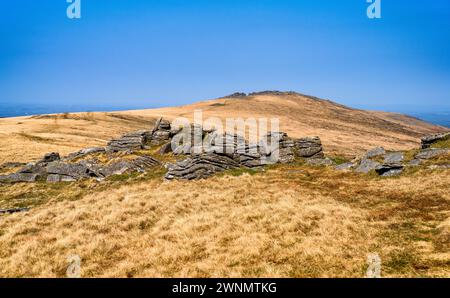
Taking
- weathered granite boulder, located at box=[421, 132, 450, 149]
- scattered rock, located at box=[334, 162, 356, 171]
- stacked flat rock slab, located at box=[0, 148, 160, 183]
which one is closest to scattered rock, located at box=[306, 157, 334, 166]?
scattered rock, located at box=[334, 162, 356, 171]

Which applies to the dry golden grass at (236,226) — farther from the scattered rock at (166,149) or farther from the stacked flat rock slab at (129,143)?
the stacked flat rock slab at (129,143)

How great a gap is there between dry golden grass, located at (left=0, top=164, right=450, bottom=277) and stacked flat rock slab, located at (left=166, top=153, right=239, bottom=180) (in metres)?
3.45

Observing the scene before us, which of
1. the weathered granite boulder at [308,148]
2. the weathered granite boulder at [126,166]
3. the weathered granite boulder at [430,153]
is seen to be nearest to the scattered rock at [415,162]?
the weathered granite boulder at [430,153]

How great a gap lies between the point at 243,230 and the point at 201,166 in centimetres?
1623

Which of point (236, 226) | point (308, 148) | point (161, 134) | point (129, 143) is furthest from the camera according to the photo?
point (161, 134)

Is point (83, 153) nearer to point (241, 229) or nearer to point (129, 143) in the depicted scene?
point (129, 143)

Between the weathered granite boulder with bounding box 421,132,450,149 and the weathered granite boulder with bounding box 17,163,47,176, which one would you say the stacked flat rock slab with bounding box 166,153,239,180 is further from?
the weathered granite boulder with bounding box 421,132,450,149

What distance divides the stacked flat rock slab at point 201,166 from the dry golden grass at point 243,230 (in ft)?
11.3

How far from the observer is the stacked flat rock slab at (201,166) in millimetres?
31656

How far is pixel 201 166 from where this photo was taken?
108 feet

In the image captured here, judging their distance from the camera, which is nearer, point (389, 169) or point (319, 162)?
point (389, 169)

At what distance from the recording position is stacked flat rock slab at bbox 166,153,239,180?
31.7 meters

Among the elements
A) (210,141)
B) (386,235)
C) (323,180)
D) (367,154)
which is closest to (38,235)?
(386,235)

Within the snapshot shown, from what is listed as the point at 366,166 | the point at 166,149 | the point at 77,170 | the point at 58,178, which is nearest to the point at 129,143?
the point at 166,149
